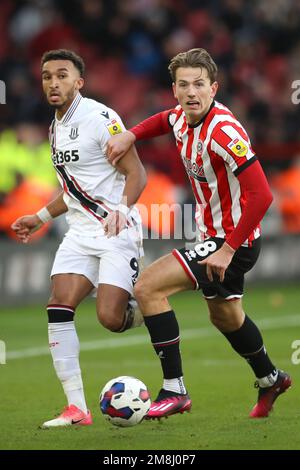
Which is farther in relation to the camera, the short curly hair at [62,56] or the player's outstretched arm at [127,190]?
the short curly hair at [62,56]

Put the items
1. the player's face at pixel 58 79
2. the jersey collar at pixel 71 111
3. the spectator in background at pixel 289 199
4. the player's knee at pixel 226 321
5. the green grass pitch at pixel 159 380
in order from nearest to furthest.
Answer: the green grass pitch at pixel 159 380 → the player's knee at pixel 226 321 → the player's face at pixel 58 79 → the jersey collar at pixel 71 111 → the spectator in background at pixel 289 199

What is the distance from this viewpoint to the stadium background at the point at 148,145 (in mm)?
10211

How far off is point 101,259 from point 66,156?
663mm

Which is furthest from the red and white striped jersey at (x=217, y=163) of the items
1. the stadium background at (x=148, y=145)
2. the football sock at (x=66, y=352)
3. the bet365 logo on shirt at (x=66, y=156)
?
the stadium background at (x=148, y=145)

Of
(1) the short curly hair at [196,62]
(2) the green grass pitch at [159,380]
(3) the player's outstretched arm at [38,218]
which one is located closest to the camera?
(2) the green grass pitch at [159,380]

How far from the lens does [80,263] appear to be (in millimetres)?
7402

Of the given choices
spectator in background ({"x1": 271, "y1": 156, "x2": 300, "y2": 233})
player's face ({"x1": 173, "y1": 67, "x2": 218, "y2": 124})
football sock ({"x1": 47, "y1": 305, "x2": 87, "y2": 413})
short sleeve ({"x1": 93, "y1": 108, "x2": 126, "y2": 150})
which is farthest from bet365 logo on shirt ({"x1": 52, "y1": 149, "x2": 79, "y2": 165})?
spectator in background ({"x1": 271, "y1": 156, "x2": 300, "y2": 233})

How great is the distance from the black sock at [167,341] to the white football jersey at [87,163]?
81 centimetres

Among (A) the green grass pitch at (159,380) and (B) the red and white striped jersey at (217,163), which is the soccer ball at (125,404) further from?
(B) the red and white striped jersey at (217,163)

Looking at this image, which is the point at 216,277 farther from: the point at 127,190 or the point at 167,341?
the point at 127,190

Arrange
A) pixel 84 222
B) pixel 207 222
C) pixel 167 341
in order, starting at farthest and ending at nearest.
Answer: pixel 84 222 < pixel 207 222 < pixel 167 341

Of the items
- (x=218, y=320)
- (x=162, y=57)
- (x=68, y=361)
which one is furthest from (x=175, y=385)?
(x=162, y=57)

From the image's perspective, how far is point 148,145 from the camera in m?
16.7

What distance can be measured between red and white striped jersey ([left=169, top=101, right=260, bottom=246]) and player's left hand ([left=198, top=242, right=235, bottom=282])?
27 cm
